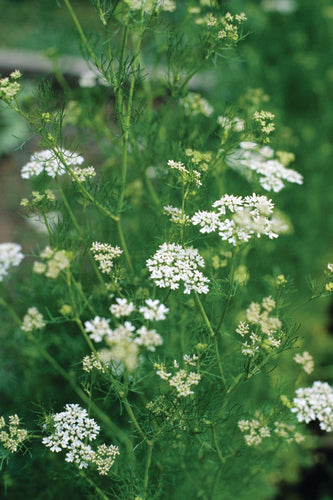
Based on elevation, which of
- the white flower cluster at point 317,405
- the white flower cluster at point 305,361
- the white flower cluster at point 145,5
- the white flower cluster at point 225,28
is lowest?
the white flower cluster at point 317,405

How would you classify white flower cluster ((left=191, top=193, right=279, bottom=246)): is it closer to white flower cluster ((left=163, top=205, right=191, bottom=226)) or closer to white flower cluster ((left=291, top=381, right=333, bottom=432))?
white flower cluster ((left=163, top=205, right=191, bottom=226))

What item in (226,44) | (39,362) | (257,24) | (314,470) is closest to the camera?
(226,44)

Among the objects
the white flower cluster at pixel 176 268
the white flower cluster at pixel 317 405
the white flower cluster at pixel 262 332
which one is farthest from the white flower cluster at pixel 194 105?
the white flower cluster at pixel 317 405

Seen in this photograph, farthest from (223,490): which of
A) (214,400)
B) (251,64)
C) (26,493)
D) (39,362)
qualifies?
(251,64)

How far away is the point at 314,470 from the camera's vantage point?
10.2 feet

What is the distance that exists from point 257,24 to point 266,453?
440cm

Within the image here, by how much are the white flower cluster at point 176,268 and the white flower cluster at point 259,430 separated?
55cm

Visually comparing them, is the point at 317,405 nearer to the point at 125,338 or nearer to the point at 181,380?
the point at 181,380

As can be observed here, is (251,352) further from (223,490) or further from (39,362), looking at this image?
(39,362)

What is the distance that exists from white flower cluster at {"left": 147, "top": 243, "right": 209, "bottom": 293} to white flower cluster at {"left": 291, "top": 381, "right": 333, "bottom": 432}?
558 millimetres

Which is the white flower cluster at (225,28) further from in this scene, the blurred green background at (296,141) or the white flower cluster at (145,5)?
the blurred green background at (296,141)

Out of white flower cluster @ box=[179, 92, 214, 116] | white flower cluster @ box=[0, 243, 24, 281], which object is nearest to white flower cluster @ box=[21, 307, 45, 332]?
white flower cluster @ box=[0, 243, 24, 281]

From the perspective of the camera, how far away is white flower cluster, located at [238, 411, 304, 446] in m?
1.59

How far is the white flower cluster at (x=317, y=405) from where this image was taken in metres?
1.58
